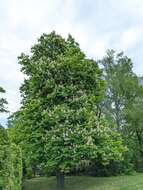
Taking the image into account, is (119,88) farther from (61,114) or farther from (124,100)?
(61,114)

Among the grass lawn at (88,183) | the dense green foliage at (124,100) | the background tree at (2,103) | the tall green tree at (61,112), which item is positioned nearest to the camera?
the background tree at (2,103)

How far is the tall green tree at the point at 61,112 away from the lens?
2241 cm

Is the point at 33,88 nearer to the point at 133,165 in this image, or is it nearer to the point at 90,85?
the point at 90,85

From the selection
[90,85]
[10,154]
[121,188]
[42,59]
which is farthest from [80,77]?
[10,154]

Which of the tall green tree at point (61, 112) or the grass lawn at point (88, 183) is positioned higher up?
the tall green tree at point (61, 112)

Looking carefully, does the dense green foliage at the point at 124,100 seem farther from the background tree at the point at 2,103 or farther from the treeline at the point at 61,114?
the background tree at the point at 2,103

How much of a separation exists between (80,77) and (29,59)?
382cm

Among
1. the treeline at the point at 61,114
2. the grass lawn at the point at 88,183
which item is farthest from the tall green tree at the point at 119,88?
the grass lawn at the point at 88,183

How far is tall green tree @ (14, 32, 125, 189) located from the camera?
882 inches

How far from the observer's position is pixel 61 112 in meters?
22.9

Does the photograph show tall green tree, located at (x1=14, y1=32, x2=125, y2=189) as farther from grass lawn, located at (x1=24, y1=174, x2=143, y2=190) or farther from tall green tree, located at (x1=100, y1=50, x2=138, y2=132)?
tall green tree, located at (x1=100, y1=50, x2=138, y2=132)

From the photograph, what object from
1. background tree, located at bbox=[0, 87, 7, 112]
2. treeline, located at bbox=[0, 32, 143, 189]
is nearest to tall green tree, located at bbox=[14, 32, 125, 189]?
treeline, located at bbox=[0, 32, 143, 189]

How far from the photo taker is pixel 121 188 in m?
19.7

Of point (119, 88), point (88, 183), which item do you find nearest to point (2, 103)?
point (88, 183)
